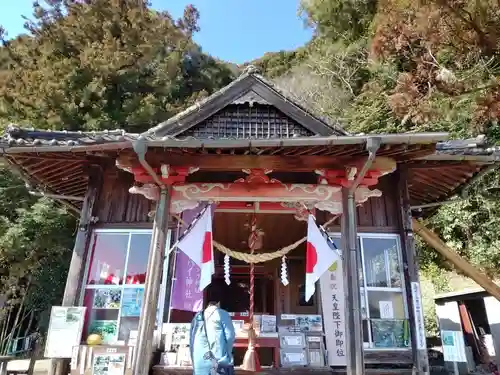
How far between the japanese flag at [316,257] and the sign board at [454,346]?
4.11 meters

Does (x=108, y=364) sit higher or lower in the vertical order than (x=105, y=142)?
lower

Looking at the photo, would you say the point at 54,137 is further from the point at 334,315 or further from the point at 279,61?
the point at 279,61

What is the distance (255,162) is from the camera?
19.9ft

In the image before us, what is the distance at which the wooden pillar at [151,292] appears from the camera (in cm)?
523

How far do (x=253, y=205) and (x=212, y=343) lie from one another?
2.54 m

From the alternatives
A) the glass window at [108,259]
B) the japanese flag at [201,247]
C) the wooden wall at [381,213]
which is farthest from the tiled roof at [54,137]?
the wooden wall at [381,213]

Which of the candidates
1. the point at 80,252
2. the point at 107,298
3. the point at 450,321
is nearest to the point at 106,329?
the point at 107,298

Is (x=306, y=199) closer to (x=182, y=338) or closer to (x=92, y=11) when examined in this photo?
(x=182, y=338)

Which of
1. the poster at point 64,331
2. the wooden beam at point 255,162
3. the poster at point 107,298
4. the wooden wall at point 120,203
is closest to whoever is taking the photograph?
the wooden beam at point 255,162

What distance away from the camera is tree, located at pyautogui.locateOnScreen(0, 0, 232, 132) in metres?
18.0

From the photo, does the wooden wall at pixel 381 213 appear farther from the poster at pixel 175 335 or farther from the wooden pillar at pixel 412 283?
the poster at pixel 175 335

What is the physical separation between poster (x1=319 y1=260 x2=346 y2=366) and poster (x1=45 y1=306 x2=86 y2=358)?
418 centimetres

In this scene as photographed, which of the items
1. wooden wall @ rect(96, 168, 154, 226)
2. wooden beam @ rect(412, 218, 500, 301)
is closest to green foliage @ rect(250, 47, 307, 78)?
wooden beam @ rect(412, 218, 500, 301)

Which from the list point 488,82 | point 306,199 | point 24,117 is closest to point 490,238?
point 488,82
